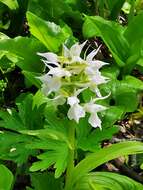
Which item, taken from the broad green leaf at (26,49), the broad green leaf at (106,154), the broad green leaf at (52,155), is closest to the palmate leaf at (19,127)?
the broad green leaf at (52,155)

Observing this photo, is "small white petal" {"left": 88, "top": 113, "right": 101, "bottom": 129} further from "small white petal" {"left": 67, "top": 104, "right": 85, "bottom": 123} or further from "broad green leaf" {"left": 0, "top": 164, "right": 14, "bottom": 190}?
"broad green leaf" {"left": 0, "top": 164, "right": 14, "bottom": 190}

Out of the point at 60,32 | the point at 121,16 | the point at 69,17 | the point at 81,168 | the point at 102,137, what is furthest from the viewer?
the point at 121,16

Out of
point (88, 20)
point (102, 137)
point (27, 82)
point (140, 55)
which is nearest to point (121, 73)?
point (140, 55)

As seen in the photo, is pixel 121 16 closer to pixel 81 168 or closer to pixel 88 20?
pixel 88 20

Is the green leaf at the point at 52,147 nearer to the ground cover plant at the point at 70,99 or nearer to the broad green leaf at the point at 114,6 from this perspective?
the ground cover plant at the point at 70,99

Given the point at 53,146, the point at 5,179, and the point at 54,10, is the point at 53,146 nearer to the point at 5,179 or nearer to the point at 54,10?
the point at 5,179

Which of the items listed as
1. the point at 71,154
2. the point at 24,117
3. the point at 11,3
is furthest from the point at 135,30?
the point at 71,154

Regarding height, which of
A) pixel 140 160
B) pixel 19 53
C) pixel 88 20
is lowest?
pixel 140 160

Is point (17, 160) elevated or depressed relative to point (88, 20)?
depressed
